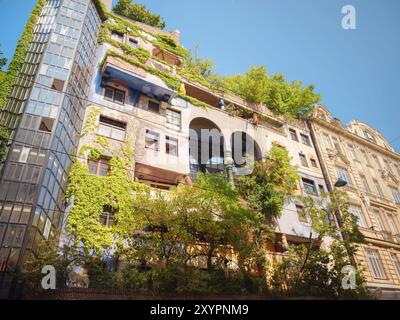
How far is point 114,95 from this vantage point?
2139 centimetres

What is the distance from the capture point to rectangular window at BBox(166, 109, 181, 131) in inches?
885

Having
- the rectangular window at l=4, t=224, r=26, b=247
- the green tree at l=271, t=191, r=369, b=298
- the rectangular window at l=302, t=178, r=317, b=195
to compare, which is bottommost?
the green tree at l=271, t=191, r=369, b=298

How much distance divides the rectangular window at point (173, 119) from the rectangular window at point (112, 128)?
350 cm

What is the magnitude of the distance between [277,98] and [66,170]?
864 inches

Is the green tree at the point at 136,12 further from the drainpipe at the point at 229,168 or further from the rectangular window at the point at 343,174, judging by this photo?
the rectangular window at the point at 343,174

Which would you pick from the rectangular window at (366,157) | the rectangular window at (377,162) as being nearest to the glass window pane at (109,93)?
the rectangular window at (366,157)

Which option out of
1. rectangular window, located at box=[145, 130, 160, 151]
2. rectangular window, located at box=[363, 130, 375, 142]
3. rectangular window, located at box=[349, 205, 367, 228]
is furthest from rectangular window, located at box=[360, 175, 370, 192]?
rectangular window, located at box=[145, 130, 160, 151]

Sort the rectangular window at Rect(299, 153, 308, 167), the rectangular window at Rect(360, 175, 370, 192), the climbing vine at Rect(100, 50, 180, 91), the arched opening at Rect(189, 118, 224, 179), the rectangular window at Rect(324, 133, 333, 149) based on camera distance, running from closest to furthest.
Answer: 1. the climbing vine at Rect(100, 50, 180, 91)
2. the arched opening at Rect(189, 118, 224, 179)
3. the rectangular window at Rect(299, 153, 308, 167)
4. the rectangular window at Rect(360, 175, 370, 192)
5. the rectangular window at Rect(324, 133, 333, 149)

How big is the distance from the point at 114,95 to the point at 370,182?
2453 centimetres

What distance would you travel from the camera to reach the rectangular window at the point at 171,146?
68.9 ft

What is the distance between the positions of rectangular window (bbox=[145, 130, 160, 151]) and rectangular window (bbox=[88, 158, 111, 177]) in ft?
10.1

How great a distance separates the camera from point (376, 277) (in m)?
22.9

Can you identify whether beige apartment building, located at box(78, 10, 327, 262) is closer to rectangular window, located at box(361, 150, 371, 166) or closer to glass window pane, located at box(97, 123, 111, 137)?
glass window pane, located at box(97, 123, 111, 137)
